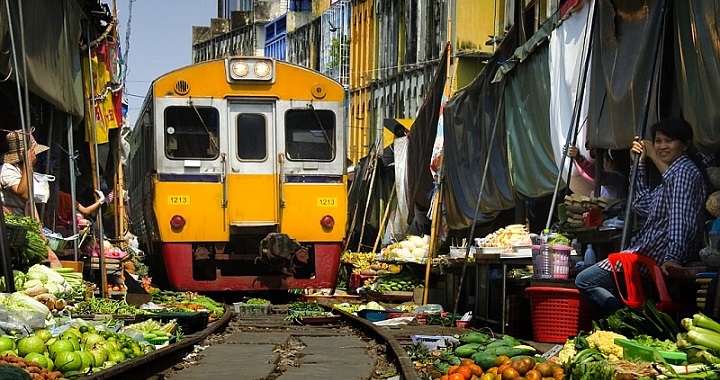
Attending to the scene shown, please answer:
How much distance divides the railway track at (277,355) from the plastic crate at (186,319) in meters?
0.21

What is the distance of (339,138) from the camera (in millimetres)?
16641

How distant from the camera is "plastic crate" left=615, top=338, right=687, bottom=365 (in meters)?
5.91

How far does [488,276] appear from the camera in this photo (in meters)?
11.7

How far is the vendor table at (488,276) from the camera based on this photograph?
10.6 meters

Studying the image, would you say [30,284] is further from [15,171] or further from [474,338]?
[474,338]

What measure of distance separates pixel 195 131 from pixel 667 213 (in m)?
9.79

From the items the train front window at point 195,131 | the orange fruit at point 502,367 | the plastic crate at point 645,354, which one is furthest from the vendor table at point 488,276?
the train front window at point 195,131

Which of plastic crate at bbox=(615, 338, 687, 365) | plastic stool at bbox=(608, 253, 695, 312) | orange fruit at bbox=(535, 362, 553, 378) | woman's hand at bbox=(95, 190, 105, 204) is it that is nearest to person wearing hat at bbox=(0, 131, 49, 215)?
woman's hand at bbox=(95, 190, 105, 204)

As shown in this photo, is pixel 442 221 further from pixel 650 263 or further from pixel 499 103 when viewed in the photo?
pixel 650 263

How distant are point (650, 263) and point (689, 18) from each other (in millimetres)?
1785

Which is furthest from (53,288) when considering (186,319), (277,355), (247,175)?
(247,175)

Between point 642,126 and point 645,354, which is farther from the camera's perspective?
point 642,126

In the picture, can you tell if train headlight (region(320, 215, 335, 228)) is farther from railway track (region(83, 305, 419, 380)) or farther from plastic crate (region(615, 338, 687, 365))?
plastic crate (region(615, 338, 687, 365))

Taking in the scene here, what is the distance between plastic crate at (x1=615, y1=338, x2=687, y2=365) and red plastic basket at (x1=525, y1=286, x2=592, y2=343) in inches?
94.8
